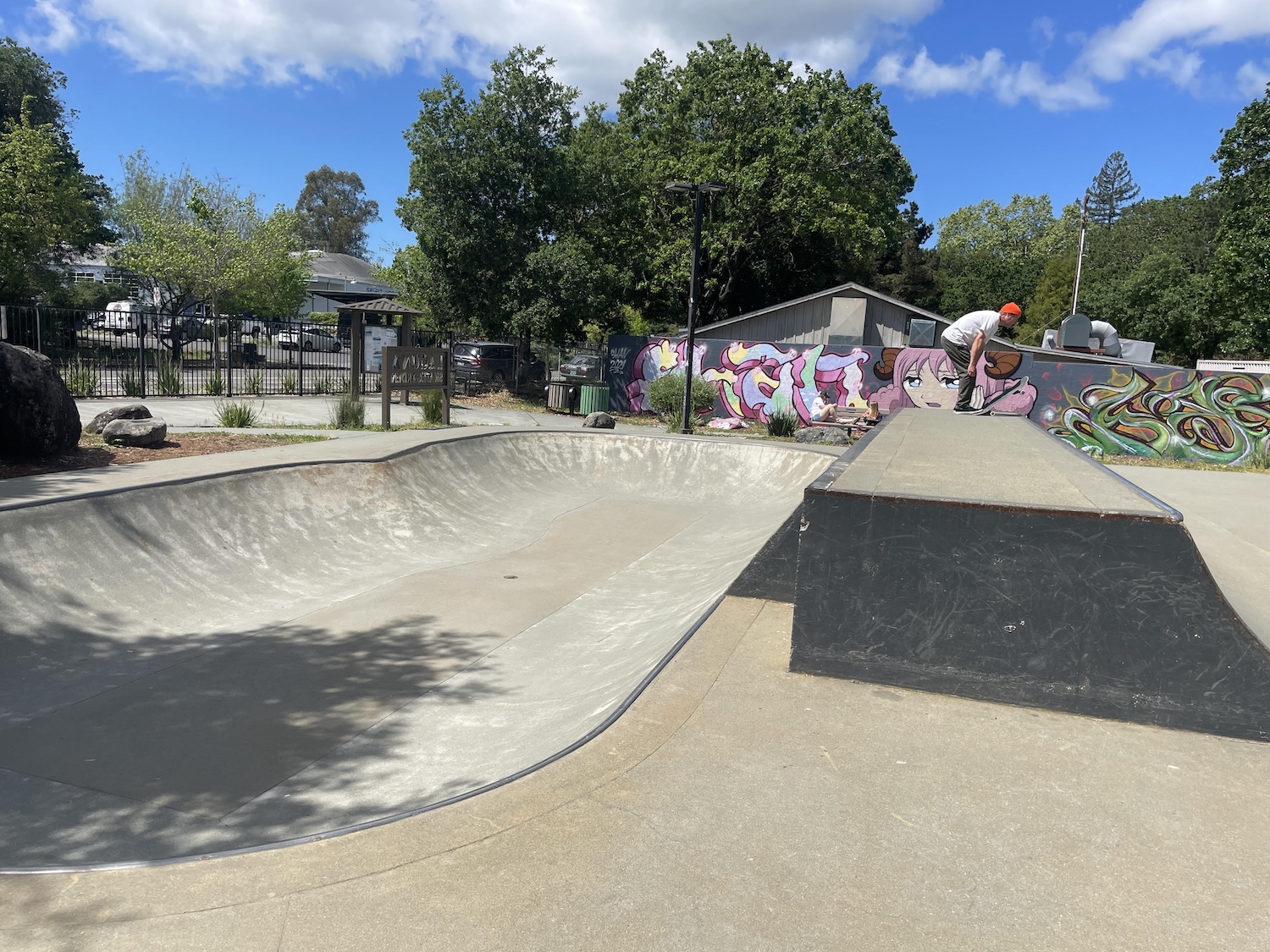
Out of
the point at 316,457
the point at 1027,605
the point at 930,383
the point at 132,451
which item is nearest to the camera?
the point at 1027,605

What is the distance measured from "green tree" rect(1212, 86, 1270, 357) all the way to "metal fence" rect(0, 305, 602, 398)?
26.7m

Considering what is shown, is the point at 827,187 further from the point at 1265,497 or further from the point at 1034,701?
the point at 1034,701

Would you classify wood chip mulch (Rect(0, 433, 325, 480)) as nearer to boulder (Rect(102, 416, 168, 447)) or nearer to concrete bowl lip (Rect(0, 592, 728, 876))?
boulder (Rect(102, 416, 168, 447))

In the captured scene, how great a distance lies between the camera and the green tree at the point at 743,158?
29203 mm

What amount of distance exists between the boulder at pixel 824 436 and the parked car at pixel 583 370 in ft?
38.7

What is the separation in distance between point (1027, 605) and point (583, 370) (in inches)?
1052

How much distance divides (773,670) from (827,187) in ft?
95.3

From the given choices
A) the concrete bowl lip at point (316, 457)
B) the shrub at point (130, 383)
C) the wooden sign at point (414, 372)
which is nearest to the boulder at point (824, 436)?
the concrete bowl lip at point (316, 457)

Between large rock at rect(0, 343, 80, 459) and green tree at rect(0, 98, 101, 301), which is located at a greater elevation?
green tree at rect(0, 98, 101, 301)

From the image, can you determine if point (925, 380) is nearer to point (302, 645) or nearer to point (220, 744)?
point (302, 645)

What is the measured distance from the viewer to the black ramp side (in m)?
3.77

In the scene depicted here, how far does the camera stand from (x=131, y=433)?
10.6 metres

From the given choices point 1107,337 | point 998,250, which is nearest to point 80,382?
point 1107,337

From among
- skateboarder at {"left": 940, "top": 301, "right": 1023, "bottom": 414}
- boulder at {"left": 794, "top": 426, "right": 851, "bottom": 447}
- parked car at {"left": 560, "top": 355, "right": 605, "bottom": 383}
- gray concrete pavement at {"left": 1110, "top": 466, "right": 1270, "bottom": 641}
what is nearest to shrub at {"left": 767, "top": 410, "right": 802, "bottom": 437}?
boulder at {"left": 794, "top": 426, "right": 851, "bottom": 447}
